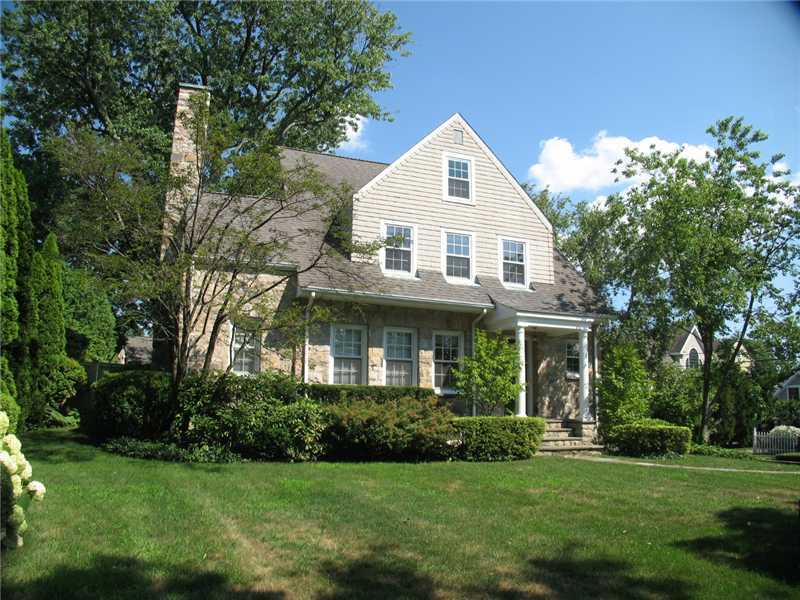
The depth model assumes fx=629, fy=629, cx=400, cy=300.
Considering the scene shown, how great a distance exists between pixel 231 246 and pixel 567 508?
8.01 meters

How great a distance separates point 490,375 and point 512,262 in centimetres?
465

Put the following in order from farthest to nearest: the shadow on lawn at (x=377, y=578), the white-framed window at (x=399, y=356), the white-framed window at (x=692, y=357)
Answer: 1. the white-framed window at (x=692, y=357)
2. the white-framed window at (x=399, y=356)
3. the shadow on lawn at (x=377, y=578)

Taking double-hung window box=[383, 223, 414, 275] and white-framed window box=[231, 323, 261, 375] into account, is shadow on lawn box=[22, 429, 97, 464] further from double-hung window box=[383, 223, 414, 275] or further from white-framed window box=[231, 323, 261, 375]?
double-hung window box=[383, 223, 414, 275]

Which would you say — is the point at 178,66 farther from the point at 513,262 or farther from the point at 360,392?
the point at 360,392

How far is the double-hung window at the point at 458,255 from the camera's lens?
59.1ft

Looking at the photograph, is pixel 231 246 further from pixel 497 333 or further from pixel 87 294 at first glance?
pixel 87 294

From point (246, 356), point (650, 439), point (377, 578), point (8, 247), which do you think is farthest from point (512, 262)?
point (377, 578)

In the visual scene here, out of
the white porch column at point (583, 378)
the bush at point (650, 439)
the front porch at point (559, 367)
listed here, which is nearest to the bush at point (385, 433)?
the front porch at point (559, 367)

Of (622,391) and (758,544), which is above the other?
(622,391)

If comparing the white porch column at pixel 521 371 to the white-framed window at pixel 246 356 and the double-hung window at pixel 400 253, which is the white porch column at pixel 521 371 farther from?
the white-framed window at pixel 246 356

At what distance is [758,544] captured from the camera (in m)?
6.38

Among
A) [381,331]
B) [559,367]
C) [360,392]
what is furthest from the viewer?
[559,367]

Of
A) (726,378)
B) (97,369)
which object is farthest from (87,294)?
(726,378)

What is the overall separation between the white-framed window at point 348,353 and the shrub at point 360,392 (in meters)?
1.28
